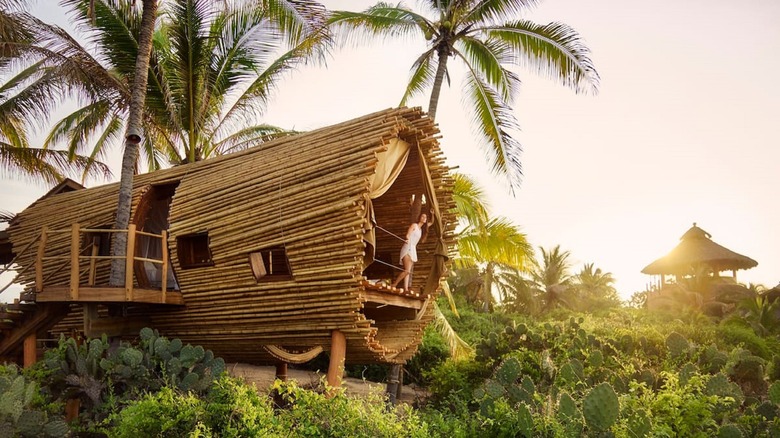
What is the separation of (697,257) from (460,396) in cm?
2125

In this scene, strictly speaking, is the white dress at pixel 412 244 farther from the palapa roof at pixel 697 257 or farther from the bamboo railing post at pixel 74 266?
the palapa roof at pixel 697 257

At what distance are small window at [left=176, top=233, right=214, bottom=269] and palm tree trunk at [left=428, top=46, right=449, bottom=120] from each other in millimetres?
5570

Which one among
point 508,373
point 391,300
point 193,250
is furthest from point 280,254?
point 508,373

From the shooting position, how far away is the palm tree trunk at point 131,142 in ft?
35.4

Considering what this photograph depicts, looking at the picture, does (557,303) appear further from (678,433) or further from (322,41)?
(678,433)

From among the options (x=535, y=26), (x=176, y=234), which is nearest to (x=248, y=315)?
(x=176, y=234)

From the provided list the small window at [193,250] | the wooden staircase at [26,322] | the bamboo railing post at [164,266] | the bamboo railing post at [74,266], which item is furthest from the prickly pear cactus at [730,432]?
the wooden staircase at [26,322]

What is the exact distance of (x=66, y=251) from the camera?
12.8m

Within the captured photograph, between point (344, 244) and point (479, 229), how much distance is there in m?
7.64

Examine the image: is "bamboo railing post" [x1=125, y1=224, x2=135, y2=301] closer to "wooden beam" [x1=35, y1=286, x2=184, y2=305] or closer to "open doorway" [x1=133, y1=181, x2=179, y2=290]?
"wooden beam" [x1=35, y1=286, x2=184, y2=305]

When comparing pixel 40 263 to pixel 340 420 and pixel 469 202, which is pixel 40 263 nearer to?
pixel 340 420

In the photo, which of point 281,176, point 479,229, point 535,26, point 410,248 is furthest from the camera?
point 479,229

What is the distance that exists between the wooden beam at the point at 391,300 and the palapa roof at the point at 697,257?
22.3 m

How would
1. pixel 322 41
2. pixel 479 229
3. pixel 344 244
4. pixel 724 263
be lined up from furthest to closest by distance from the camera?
pixel 724 263, pixel 479 229, pixel 322 41, pixel 344 244
